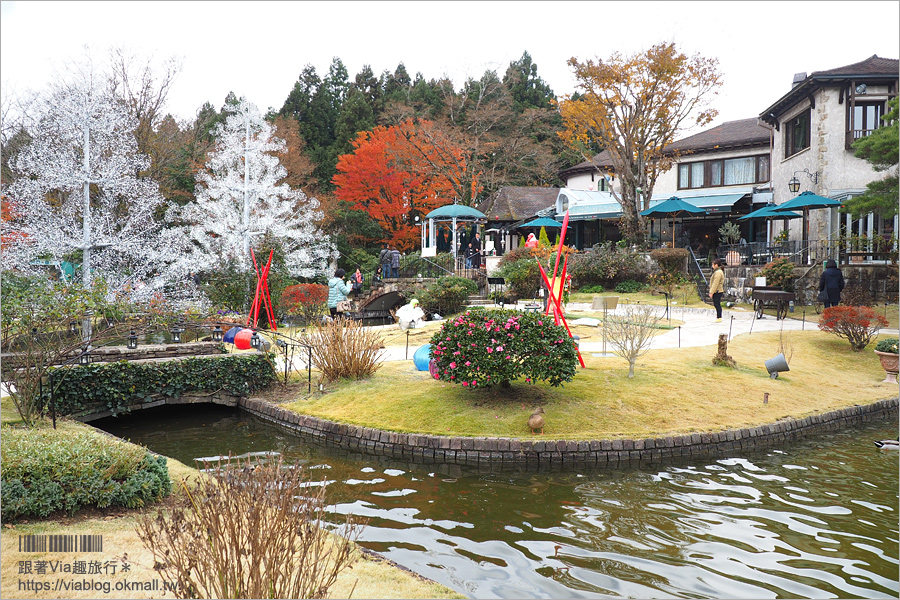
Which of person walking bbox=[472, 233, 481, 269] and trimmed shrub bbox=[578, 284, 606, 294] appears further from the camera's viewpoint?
person walking bbox=[472, 233, 481, 269]

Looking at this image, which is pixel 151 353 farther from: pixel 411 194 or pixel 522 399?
pixel 411 194

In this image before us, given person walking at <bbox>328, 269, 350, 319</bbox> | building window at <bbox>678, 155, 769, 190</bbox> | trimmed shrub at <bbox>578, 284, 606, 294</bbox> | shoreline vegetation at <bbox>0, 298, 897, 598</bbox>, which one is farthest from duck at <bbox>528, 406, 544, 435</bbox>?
building window at <bbox>678, 155, 769, 190</bbox>

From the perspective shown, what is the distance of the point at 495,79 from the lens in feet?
128

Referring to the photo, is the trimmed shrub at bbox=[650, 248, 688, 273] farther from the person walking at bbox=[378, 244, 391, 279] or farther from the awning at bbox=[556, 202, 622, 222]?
the person walking at bbox=[378, 244, 391, 279]

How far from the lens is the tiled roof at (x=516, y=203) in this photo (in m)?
34.0

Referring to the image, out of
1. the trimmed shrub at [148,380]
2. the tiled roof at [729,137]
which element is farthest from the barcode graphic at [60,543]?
the tiled roof at [729,137]

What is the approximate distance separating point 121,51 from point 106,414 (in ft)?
62.4

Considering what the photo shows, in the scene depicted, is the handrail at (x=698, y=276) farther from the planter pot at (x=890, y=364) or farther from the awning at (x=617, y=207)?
the planter pot at (x=890, y=364)

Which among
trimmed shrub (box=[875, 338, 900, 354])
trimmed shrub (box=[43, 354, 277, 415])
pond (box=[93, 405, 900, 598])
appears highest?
trimmed shrub (box=[875, 338, 900, 354])

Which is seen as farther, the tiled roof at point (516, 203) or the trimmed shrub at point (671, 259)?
the tiled roof at point (516, 203)

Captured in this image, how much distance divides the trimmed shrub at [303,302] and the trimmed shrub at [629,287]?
1122 cm

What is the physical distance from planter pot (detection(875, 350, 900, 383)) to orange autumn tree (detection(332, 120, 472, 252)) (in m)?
23.6

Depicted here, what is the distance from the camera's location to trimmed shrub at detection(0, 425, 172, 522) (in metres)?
5.45

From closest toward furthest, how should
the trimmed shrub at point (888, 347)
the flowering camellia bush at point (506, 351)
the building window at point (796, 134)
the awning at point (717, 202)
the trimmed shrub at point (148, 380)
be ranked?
the flowering camellia bush at point (506, 351) < the trimmed shrub at point (148, 380) < the trimmed shrub at point (888, 347) < the building window at point (796, 134) < the awning at point (717, 202)
